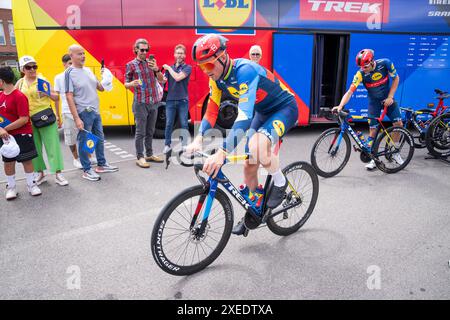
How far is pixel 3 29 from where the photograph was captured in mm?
35656

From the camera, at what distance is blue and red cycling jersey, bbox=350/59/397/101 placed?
215 inches

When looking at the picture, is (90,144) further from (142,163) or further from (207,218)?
(207,218)

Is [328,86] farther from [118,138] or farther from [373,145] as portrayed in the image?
[118,138]

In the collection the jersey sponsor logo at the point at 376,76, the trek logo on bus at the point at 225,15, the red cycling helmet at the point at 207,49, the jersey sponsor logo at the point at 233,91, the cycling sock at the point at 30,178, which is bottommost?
the cycling sock at the point at 30,178

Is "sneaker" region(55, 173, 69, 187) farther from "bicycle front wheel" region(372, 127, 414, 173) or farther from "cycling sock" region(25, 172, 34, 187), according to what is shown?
"bicycle front wheel" region(372, 127, 414, 173)

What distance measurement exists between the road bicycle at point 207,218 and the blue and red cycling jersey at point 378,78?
269 centimetres

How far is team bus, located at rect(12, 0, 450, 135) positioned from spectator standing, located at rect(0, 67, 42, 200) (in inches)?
133

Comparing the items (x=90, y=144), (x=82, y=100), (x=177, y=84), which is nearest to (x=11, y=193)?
(x=90, y=144)

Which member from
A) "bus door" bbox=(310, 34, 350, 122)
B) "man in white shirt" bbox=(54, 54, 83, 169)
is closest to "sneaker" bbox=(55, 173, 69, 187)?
"man in white shirt" bbox=(54, 54, 83, 169)

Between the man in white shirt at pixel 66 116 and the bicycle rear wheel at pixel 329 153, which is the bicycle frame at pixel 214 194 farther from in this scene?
the man in white shirt at pixel 66 116

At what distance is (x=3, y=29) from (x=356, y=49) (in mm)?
39211

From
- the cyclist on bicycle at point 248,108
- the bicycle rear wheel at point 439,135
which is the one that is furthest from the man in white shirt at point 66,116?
the bicycle rear wheel at point 439,135

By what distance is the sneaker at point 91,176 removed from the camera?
527 centimetres
